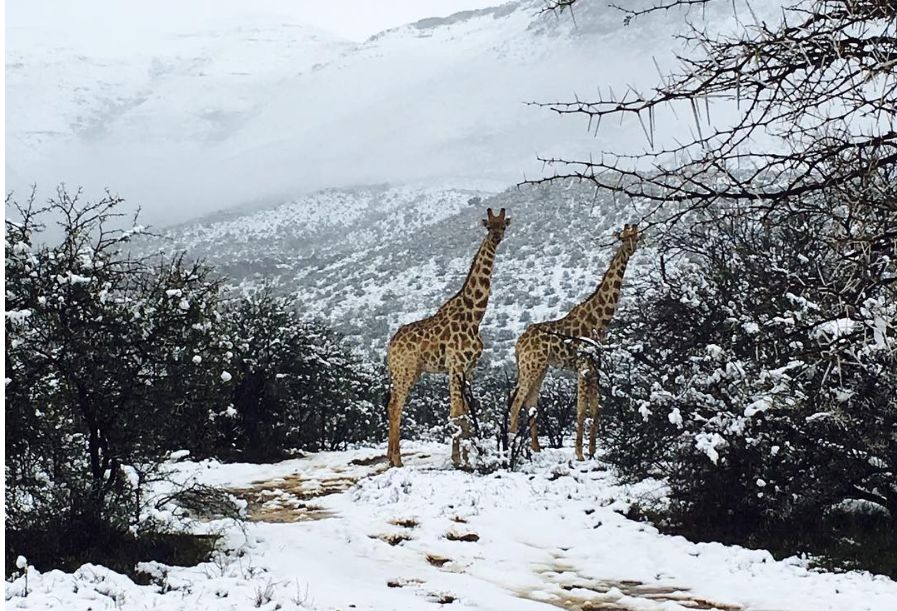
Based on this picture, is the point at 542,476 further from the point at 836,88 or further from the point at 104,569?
the point at 836,88

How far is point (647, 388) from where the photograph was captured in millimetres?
11336

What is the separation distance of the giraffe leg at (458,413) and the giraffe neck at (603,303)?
2038mm

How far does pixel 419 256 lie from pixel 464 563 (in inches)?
Result: 2463

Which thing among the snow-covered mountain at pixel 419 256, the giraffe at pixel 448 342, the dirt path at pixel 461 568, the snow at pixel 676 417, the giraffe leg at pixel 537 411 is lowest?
the dirt path at pixel 461 568

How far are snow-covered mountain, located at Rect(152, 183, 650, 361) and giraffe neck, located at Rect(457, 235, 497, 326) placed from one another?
30.4 feet

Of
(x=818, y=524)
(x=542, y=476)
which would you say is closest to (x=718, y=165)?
(x=818, y=524)

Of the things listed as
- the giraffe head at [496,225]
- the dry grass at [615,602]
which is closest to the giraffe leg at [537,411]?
the giraffe head at [496,225]

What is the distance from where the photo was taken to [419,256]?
69.7 m

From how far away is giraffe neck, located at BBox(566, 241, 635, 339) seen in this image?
41.7ft

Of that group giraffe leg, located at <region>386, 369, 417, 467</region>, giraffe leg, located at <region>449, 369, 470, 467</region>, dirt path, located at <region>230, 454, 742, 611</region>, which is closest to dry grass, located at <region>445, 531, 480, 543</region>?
dirt path, located at <region>230, 454, 742, 611</region>

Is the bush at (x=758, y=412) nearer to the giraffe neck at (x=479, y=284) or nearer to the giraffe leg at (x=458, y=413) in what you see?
the giraffe leg at (x=458, y=413)

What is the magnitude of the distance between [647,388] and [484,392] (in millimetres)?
15892

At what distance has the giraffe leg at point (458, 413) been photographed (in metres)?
12.2

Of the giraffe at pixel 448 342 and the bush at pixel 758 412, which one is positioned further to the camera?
the giraffe at pixel 448 342
